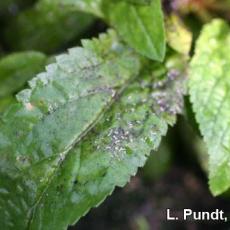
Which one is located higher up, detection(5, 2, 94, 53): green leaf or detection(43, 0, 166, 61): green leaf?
detection(43, 0, 166, 61): green leaf

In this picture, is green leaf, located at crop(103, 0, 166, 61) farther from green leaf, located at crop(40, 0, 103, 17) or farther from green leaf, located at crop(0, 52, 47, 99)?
green leaf, located at crop(0, 52, 47, 99)

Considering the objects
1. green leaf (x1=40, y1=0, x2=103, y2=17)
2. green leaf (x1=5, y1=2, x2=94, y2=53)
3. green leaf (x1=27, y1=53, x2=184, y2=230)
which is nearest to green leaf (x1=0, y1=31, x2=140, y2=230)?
green leaf (x1=27, y1=53, x2=184, y2=230)

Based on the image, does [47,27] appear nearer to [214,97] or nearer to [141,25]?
[141,25]

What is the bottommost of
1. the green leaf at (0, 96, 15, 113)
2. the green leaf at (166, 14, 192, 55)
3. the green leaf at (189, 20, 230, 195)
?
the green leaf at (189, 20, 230, 195)

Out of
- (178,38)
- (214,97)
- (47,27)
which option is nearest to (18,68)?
(47,27)

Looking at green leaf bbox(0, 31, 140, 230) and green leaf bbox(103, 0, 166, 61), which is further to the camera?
green leaf bbox(103, 0, 166, 61)

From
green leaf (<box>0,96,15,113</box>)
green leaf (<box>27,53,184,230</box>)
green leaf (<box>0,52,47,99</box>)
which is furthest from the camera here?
green leaf (<box>0,52,47,99</box>)

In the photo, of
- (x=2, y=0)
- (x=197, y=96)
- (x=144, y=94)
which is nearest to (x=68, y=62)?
(x=144, y=94)
